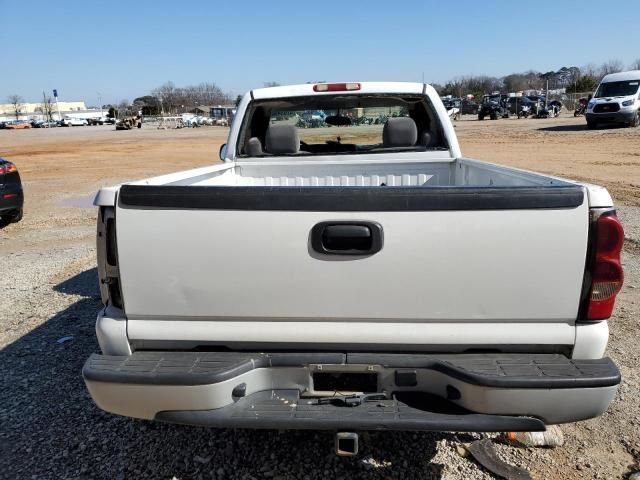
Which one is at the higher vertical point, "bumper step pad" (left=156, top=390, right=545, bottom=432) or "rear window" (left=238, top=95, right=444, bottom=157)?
"rear window" (left=238, top=95, right=444, bottom=157)

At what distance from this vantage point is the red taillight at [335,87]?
4.87 meters

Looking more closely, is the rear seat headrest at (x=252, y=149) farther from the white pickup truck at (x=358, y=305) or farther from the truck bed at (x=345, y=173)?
the white pickup truck at (x=358, y=305)

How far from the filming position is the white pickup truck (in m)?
2.28

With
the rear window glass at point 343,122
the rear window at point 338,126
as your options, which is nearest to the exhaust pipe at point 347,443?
the rear window at point 338,126

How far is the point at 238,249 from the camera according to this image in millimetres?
2377

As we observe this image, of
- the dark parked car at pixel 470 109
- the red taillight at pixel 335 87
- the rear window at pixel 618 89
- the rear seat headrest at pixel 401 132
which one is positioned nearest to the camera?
the red taillight at pixel 335 87

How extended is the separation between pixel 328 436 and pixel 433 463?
642 millimetres

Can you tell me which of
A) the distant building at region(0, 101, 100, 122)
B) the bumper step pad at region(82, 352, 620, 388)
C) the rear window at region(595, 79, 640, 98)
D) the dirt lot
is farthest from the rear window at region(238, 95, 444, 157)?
the distant building at region(0, 101, 100, 122)

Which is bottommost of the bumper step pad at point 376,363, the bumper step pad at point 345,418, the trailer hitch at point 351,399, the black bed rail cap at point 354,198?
the bumper step pad at point 345,418

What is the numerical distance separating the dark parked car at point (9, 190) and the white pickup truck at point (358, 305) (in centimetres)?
799

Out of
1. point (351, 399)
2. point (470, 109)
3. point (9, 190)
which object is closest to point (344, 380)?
point (351, 399)

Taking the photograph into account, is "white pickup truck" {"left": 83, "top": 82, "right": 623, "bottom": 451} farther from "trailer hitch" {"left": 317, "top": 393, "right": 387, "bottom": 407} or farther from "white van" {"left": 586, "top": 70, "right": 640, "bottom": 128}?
"white van" {"left": 586, "top": 70, "right": 640, "bottom": 128}

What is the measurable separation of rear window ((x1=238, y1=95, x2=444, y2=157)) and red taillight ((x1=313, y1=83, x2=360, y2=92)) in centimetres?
8

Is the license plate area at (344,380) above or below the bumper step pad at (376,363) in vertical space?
below
